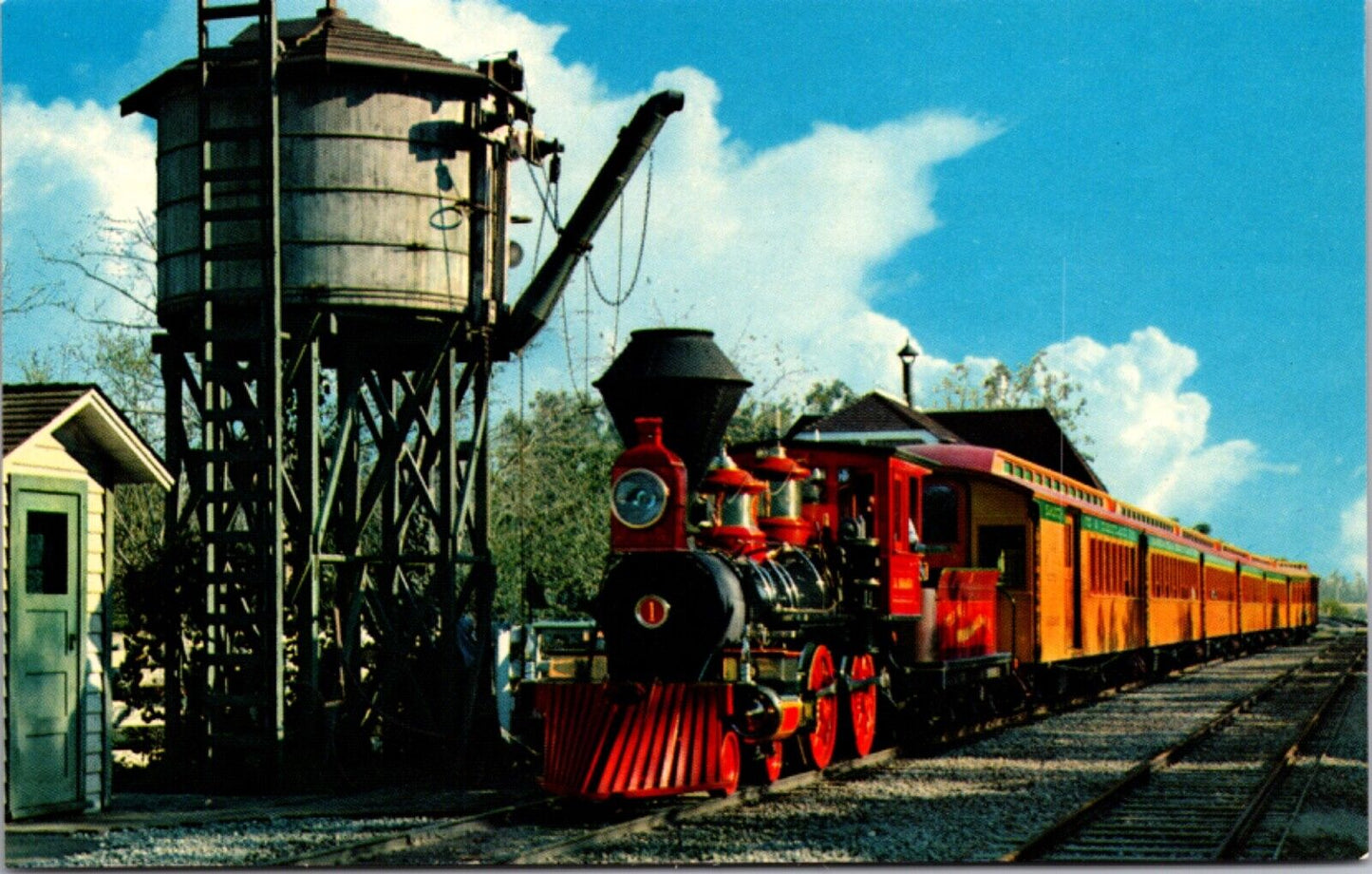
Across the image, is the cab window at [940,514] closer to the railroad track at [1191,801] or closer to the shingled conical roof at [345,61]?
the railroad track at [1191,801]

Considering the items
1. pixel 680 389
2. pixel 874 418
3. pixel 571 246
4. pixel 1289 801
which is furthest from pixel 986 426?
pixel 1289 801

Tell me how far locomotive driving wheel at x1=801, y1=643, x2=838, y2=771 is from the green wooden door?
5.48 metres

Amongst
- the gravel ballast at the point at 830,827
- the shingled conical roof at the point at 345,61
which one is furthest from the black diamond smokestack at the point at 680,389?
the gravel ballast at the point at 830,827

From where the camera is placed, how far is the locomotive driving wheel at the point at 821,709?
539 inches

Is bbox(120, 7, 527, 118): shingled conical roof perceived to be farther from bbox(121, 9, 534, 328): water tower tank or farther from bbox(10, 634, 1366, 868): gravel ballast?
bbox(10, 634, 1366, 868): gravel ballast

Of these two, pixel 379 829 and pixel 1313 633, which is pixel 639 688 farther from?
pixel 1313 633

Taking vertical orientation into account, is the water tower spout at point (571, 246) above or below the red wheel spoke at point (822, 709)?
above

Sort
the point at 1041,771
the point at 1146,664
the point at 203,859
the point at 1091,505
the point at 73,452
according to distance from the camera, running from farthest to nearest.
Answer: the point at 1146,664
the point at 1091,505
the point at 1041,771
the point at 73,452
the point at 203,859

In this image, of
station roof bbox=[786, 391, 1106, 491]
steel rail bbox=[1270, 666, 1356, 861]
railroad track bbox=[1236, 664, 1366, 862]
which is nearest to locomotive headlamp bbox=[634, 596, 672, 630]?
railroad track bbox=[1236, 664, 1366, 862]

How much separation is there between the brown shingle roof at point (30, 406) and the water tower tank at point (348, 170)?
3.03 metres

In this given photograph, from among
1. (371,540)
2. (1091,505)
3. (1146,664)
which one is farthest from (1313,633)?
(371,540)

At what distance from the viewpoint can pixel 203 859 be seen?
409 inches

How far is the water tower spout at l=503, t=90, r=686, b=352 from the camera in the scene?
53.8 feet

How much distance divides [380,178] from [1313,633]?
49.6 meters
